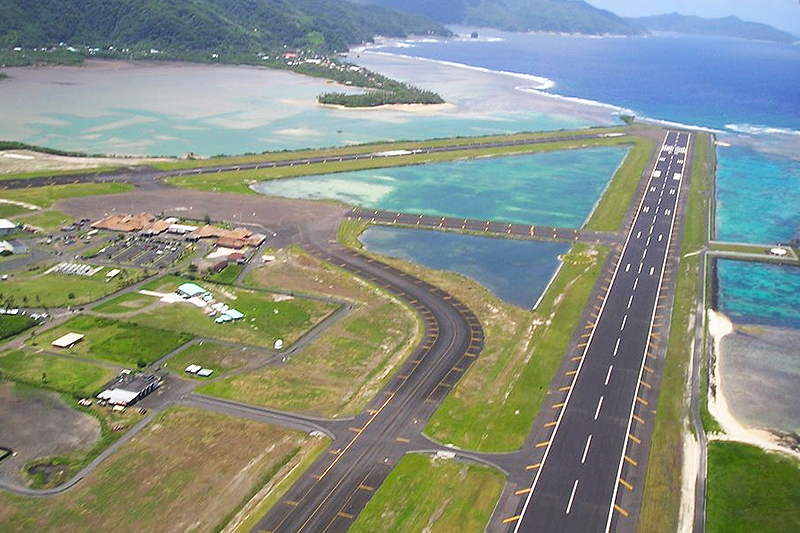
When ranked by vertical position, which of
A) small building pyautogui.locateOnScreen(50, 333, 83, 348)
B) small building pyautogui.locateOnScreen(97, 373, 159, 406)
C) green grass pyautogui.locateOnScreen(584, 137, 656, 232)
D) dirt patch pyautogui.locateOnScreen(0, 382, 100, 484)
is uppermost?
green grass pyautogui.locateOnScreen(584, 137, 656, 232)

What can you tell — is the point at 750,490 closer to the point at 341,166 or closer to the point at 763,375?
the point at 763,375

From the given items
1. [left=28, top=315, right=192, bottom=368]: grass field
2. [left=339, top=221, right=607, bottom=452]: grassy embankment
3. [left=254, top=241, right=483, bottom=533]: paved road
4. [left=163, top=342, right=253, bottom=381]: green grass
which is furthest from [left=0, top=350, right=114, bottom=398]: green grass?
[left=339, top=221, right=607, bottom=452]: grassy embankment

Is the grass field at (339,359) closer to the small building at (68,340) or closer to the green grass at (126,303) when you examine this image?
the green grass at (126,303)

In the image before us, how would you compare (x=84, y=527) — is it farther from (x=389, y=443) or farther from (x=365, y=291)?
(x=365, y=291)

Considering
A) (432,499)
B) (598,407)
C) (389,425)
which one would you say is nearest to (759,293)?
(598,407)

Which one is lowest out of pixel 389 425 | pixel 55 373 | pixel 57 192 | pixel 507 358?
pixel 55 373

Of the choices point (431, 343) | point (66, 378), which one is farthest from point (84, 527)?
point (431, 343)

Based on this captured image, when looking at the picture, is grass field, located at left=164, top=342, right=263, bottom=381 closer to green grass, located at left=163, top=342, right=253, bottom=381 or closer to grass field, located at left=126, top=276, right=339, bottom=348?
green grass, located at left=163, top=342, right=253, bottom=381

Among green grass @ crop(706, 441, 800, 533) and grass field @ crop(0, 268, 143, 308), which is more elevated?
green grass @ crop(706, 441, 800, 533)
